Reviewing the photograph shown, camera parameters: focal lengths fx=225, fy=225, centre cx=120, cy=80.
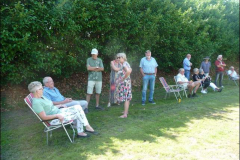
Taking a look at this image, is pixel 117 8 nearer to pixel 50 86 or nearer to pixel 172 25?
pixel 172 25

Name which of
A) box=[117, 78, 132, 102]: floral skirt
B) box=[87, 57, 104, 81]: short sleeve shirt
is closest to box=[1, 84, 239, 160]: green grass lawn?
box=[117, 78, 132, 102]: floral skirt

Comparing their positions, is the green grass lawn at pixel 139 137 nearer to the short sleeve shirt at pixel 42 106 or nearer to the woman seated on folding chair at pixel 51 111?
the woman seated on folding chair at pixel 51 111

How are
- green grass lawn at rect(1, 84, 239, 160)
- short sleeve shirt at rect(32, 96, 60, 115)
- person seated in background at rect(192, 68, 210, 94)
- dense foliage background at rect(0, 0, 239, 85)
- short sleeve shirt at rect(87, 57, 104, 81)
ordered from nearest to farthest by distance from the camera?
green grass lawn at rect(1, 84, 239, 160) < short sleeve shirt at rect(32, 96, 60, 115) < dense foliage background at rect(0, 0, 239, 85) < short sleeve shirt at rect(87, 57, 104, 81) < person seated in background at rect(192, 68, 210, 94)

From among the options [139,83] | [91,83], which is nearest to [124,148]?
[91,83]

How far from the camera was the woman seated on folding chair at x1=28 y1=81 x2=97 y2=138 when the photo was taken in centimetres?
404

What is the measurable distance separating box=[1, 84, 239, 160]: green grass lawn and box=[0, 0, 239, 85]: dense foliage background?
170 centimetres

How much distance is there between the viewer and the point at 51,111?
4332 mm

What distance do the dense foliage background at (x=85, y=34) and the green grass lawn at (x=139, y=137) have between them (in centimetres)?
170

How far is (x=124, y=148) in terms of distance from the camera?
400 centimetres

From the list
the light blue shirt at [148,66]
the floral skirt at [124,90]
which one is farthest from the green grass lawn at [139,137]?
the light blue shirt at [148,66]

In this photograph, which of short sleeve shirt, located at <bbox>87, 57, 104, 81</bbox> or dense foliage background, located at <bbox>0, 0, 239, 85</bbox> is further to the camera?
short sleeve shirt, located at <bbox>87, 57, 104, 81</bbox>

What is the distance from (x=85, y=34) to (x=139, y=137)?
5.08 metres

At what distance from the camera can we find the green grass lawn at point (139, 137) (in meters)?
3.78

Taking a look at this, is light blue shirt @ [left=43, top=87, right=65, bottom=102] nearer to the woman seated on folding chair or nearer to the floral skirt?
the woman seated on folding chair
